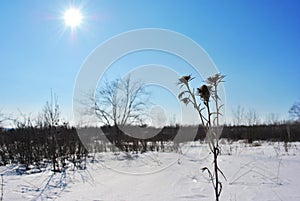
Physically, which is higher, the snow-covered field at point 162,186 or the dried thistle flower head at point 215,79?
the dried thistle flower head at point 215,79

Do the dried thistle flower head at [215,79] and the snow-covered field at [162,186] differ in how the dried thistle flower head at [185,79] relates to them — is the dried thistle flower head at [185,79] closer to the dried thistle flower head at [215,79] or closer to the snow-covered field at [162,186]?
the dried thistle flower head at [215,79]

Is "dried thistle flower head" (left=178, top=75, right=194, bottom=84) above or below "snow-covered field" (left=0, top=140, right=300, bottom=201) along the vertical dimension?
above

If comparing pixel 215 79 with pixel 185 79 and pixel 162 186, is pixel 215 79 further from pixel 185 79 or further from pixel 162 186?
pixel 162 186

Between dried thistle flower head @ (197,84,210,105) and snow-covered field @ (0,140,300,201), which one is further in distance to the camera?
snow-covered field @ (0,140,300,201)

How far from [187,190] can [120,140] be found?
7701 millimetres

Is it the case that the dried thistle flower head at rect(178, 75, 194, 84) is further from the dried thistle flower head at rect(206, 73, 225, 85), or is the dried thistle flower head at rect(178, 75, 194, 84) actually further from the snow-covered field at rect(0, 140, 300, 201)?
the snow-covered field at rect(0, 140, 300, 201)

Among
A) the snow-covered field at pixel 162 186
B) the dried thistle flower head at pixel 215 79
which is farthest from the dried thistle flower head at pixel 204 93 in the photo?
the snow-covered field at pixel 162 186

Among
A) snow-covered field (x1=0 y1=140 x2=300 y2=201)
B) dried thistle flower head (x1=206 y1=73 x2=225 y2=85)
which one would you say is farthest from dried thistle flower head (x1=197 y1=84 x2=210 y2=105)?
snow-covered field (x1=0 y1=140 x2=300 y2=201)

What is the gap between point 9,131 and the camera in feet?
25.0

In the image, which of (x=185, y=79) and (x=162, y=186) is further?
(x=162, y=186)

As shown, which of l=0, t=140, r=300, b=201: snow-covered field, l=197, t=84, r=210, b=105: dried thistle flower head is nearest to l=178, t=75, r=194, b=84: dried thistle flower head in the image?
l=197, t=84, r=210, b=105: dried thistle flower head

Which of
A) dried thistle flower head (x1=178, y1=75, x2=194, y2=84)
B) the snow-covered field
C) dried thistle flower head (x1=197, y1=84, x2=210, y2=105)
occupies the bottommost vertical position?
the snow-covered field

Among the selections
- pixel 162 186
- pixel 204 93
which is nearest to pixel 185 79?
pixel 204 93

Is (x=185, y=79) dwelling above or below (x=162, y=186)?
above
